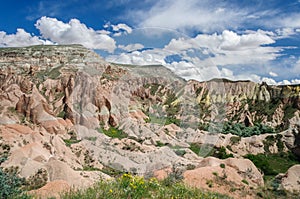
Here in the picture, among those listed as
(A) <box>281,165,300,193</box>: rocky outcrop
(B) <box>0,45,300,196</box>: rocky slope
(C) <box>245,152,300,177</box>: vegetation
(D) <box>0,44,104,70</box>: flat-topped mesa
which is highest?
(D) <box>0,44,104,70</box>: flat-topped mesa

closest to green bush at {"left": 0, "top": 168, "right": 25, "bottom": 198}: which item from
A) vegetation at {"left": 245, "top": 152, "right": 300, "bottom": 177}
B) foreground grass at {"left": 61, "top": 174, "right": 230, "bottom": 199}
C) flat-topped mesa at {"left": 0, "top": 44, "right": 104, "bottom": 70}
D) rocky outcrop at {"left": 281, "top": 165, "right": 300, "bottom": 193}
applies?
foreground grass at {"left": 61, "top": 174, "right": 230, "bottom": 199}

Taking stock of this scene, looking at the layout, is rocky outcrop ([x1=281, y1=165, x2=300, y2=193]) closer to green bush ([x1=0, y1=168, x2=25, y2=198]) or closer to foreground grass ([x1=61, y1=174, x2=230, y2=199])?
foreground grass ([x1=61, y1=174, x2=230, y2=199])

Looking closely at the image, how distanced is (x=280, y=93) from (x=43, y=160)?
233 ft

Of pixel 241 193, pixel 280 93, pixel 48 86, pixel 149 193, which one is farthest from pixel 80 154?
pixel 280 93

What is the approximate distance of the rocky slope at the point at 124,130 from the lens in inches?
425

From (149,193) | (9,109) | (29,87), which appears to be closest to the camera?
(149,193)

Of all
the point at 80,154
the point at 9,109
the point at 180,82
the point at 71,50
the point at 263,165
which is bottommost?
the point at 263,165

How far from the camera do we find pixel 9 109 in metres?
37.0

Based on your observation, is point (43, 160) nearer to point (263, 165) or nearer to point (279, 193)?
point (279, 193)

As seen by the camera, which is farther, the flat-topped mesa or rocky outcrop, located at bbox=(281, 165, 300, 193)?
the flat-topped mesa

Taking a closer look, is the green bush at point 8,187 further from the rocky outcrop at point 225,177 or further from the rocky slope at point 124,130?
the rocky outcrop at point 225,177

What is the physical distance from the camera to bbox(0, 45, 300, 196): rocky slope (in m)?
10.8

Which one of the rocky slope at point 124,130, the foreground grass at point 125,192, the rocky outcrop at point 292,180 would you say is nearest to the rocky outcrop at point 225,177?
the rocky slope at point 124,130

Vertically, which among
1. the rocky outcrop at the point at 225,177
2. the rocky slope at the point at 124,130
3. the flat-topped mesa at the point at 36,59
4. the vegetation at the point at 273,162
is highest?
the flat-topped mesa at the point at 36,59
